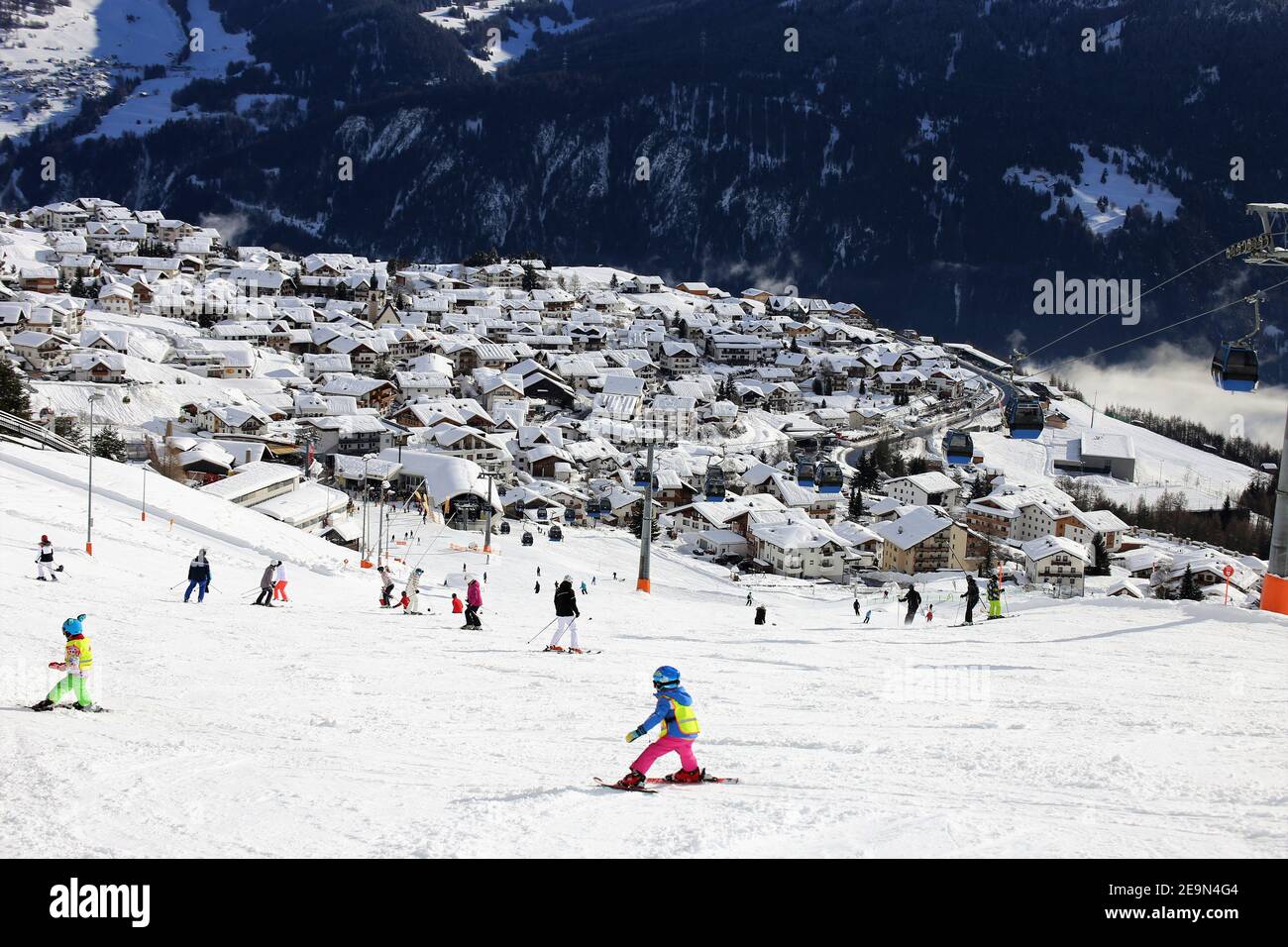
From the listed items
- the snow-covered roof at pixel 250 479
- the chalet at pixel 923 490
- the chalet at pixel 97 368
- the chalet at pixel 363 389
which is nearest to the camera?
the snow-covered roof at pixel 250 479

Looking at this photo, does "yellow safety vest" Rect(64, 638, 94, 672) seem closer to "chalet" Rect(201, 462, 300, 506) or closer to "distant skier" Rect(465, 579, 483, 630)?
"distant skier" Rect(465, 579, 483, 630)

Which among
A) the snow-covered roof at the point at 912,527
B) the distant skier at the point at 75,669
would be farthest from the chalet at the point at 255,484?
the distant skier at the point at 75,669

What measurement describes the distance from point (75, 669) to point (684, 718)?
3.44 m

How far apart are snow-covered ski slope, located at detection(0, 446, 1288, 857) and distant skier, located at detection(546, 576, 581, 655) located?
1.01 ft

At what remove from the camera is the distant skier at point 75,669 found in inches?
253

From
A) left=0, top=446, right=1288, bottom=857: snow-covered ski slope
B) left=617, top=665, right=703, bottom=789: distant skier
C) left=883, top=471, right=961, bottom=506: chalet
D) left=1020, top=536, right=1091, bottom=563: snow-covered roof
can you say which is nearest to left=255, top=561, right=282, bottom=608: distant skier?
left=0, top=446, right=1288, bottom=857: snow-covered ski slope

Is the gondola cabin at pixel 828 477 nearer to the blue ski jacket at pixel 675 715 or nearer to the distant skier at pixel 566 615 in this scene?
the distant skier at pixel 566 615

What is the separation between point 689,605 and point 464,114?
169 meters

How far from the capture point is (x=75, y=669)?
21.3 feet

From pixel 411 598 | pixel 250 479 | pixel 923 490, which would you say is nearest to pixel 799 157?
pixel 923 490

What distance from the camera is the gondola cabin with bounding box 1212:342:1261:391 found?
12091mm

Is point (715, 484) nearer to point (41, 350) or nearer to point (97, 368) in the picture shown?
Result: point (97, 368)

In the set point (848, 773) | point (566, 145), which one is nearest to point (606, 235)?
point (566, 145)

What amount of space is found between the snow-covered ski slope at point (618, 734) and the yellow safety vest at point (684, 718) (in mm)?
294
